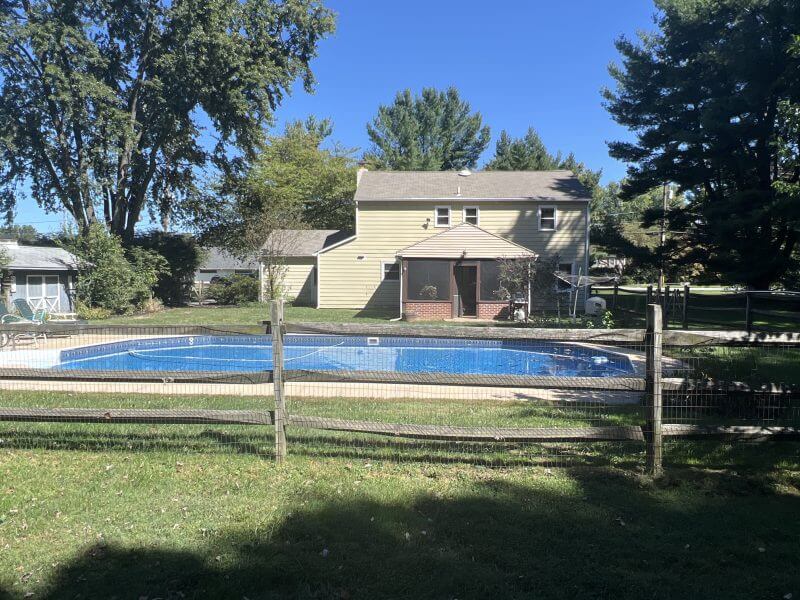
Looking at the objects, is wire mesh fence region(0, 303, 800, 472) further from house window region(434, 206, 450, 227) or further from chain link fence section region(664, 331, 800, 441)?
house window region(434, 206, 450, 227)

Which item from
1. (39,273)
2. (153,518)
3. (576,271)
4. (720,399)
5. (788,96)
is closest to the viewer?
(153,518)

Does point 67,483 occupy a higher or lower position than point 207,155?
lower

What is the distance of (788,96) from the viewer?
2084 centimetres

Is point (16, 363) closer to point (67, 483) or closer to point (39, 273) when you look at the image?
point (67, 483)

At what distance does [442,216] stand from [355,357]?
17703 millimetres

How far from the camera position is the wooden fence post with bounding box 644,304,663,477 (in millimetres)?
4887

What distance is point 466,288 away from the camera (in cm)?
2491

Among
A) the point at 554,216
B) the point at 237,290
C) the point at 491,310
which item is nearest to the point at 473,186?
the point at 554,216

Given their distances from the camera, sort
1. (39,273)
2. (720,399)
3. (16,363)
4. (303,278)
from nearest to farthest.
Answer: (720,399)
(16,363)
(39,273)
(303,278)

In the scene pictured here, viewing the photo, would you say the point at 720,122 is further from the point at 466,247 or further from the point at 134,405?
the point at 134,405

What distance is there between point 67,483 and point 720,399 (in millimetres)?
6107

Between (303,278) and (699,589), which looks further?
(303,278)

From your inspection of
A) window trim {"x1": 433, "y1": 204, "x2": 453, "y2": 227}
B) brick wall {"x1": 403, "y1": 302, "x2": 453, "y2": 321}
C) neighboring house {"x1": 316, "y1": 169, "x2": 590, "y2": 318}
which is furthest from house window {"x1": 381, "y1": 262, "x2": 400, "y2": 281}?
brick wall {"x1": 403, "y1": 302, "x2": 453, "y2": 321}

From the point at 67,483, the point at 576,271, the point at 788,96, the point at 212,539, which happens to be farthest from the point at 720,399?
the point at 576,271
